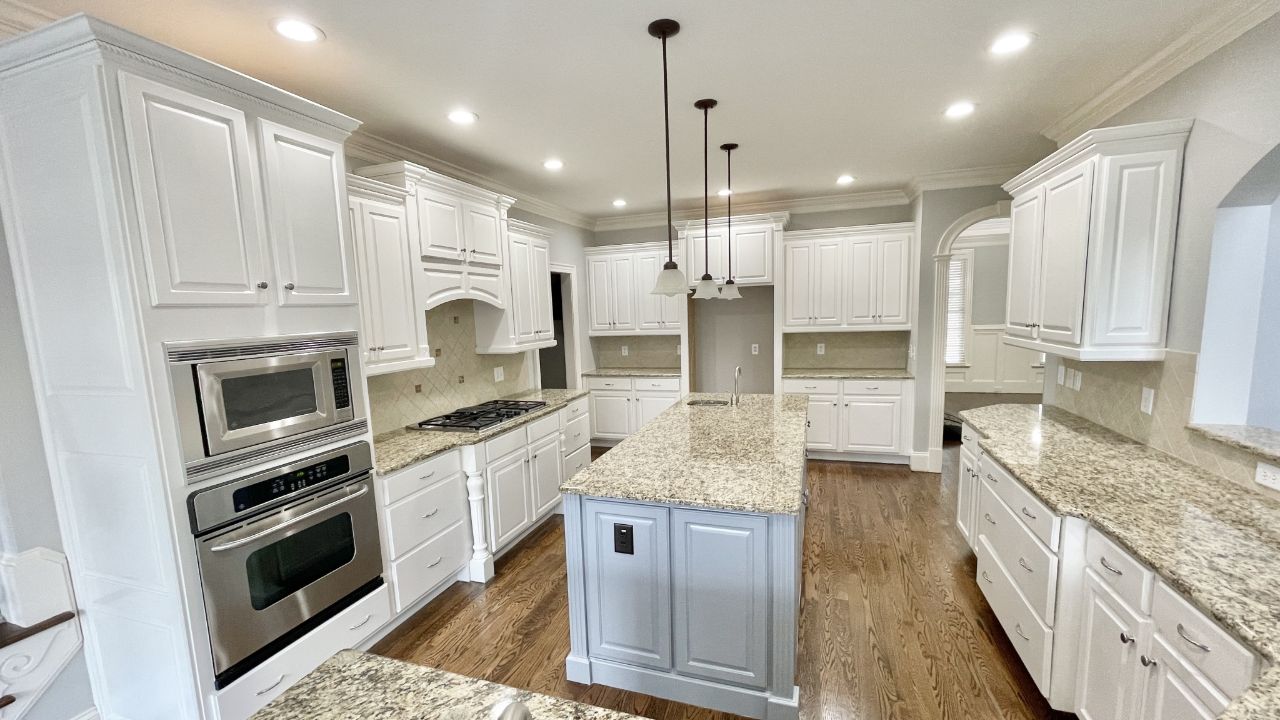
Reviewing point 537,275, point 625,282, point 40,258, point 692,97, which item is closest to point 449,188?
point 537,275

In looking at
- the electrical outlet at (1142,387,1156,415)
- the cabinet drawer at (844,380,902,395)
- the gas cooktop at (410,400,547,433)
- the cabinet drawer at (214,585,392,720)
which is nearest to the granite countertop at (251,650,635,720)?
the cabinet drawer at (214,585,392,720)

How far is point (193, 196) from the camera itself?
1.66 meters

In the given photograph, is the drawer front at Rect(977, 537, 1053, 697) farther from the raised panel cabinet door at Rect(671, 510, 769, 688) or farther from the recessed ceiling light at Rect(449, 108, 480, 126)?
the recessed ceiling light at Rect(449, 108, 480, 126)

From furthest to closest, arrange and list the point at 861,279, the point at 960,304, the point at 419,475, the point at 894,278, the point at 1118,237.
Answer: the point at 960,304, the point at 861,279, the point at 894,278, the point at 419,475, the point at 1118,237

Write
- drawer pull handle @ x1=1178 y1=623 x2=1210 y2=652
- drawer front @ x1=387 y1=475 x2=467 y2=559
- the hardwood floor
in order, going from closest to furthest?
1. drawer pull handle @ x1=1178 y1=623 x2=1210 y2=652
2. the hardwood floor
3. drawer front @ x1=387 y1=475 x2=467 y2=559

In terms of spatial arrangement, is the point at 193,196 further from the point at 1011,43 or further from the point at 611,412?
the point at 611,412

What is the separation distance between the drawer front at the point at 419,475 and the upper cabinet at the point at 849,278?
3.63 m

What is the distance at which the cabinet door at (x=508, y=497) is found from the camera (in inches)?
121

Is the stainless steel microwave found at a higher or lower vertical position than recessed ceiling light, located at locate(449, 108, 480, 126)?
lower

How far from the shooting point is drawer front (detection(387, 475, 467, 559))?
2.45m

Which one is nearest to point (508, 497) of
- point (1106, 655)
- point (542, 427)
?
point (542, 427)

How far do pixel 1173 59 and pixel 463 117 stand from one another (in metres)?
3.43

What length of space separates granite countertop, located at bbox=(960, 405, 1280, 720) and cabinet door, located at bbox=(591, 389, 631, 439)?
3.59m

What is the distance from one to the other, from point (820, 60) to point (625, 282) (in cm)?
354
